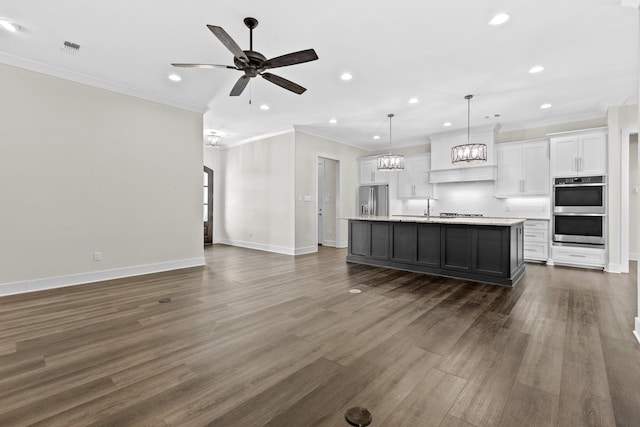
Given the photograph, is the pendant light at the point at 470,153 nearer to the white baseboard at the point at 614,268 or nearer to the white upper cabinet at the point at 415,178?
the white upper cabinet at the point at 415,178

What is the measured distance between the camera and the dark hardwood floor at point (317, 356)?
160cm

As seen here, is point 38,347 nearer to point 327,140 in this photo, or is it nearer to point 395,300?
point 395,300

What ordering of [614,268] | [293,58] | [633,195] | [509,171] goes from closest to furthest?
[293,58], [614,268], [633,195], [509,171]

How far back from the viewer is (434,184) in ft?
25.3

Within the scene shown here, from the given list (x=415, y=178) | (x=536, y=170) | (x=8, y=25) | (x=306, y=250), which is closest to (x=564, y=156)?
(x=536, y=170)

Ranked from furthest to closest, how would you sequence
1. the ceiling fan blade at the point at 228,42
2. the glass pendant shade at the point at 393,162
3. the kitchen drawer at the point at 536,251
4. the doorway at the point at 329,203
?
1. the doorway at the point at 329,203
2. the kitchen drawer at the point at 536,251
3. the glass pendant shade at the point at 393,162
4. the ceiling fan blade at the point at 228,42

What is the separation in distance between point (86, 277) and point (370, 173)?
6.91 m

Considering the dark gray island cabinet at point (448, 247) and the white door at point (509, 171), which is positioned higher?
the white door at point (509, 171)

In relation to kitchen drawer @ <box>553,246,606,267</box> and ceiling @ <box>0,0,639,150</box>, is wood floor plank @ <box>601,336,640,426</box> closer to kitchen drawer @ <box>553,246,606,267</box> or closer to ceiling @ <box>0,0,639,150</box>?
ceiling @ <box>0,0,639,150</box>

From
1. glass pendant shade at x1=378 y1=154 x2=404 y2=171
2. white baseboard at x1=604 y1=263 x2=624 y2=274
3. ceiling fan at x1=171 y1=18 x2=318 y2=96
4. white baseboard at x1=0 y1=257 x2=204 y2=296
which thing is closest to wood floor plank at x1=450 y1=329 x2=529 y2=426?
ceiling fan at x1=171 y1=18 x2=318 y2=96

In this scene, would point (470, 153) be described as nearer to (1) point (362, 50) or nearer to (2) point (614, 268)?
(1) point (362, 50)

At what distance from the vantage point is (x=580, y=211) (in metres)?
5.47

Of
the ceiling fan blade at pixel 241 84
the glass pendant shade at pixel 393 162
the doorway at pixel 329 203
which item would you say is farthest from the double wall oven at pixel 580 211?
the ceiling fan blade at pixel 241 84

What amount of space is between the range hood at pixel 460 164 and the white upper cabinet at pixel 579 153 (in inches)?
43.1
